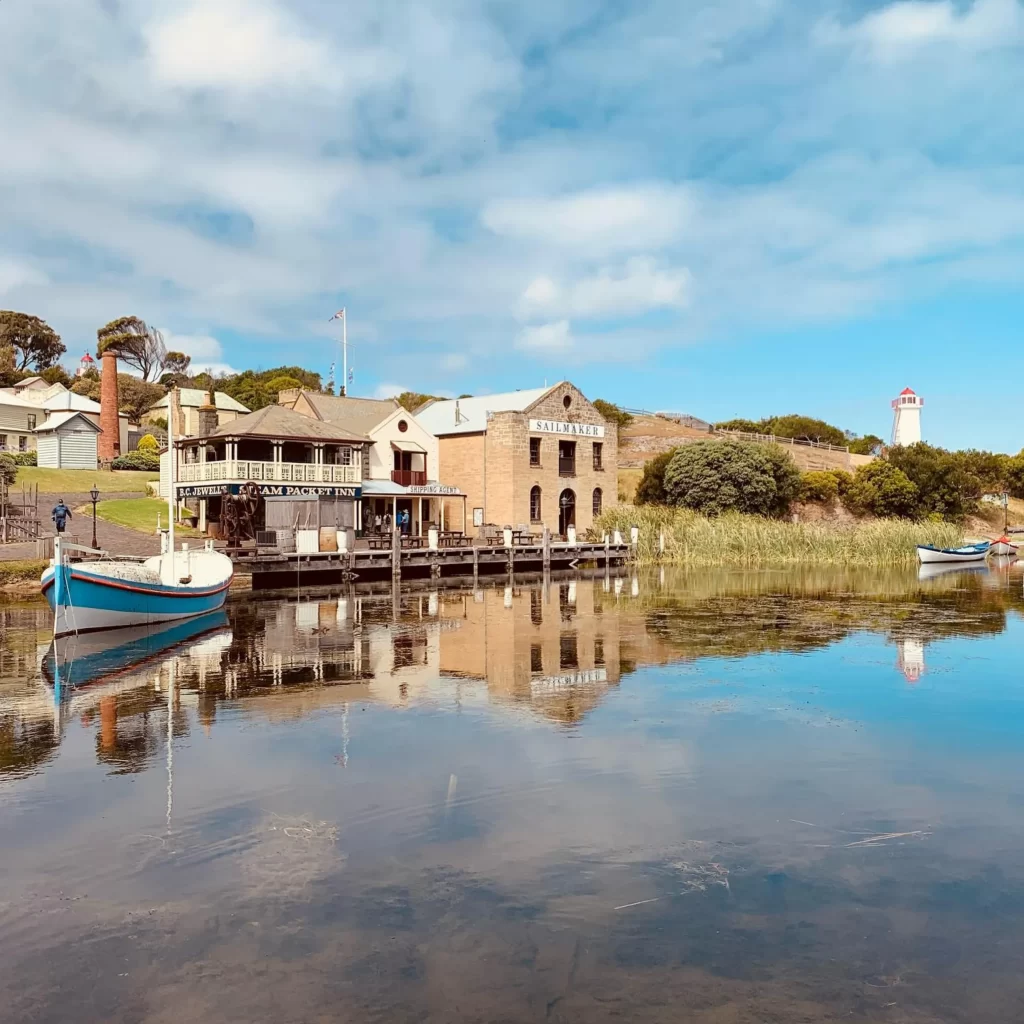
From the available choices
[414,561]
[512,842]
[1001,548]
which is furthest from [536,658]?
[1001,548]

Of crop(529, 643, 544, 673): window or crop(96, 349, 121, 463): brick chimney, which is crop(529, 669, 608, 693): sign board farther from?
crop(96, 349, 121, 463): brick chimney

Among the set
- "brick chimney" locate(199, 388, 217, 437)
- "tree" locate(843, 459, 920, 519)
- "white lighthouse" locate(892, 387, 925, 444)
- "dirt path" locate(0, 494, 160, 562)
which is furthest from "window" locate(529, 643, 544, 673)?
"white lighthouse" locate(892, 387, 925, 444)

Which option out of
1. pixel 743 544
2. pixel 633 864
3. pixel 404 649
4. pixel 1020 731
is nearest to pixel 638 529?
pixel 743 544

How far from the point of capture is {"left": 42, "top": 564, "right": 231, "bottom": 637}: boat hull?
819 inches

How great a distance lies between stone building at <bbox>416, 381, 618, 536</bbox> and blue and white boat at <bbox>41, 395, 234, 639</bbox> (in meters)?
28.0

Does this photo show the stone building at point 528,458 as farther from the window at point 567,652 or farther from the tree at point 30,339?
the tree at point 30,339

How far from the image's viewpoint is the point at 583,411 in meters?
57.3

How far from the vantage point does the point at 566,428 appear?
56031 millimetres

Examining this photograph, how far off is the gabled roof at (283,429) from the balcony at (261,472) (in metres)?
1.28

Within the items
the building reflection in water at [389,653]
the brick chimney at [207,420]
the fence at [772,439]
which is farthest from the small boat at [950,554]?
the brick chimney at [207,420]

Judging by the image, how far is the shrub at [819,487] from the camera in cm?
6781

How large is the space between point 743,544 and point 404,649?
32.6 metres

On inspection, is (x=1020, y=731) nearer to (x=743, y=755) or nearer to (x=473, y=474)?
(x=743, y=755)

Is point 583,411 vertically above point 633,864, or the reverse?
point 583,411
